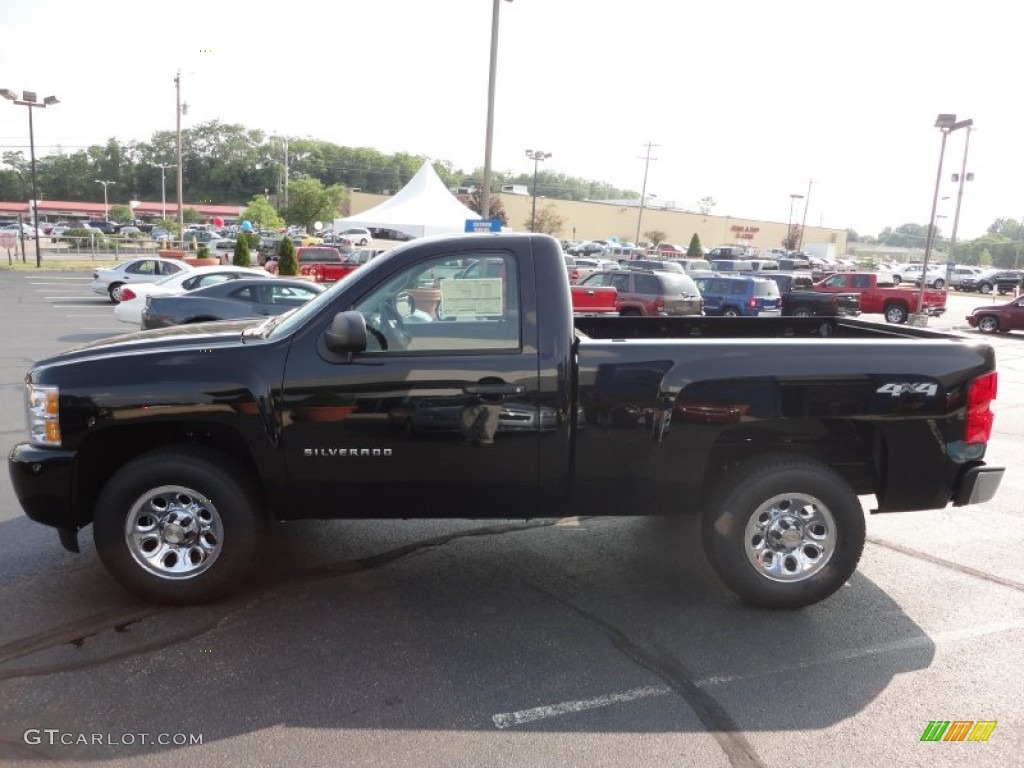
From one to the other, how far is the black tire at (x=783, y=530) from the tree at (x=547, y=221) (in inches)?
2767

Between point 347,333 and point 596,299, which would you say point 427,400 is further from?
point 596,299

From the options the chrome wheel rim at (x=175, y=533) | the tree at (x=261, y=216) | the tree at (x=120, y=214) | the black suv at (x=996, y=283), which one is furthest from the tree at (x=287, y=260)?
the tree at (x=120, y=214)

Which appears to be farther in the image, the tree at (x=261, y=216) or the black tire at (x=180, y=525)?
the tree at (x=261, y=216)

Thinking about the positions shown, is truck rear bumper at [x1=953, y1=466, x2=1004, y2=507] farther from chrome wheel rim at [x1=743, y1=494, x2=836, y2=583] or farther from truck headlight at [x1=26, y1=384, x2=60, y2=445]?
truck headlight at [x1=26, y1=384, x2=60, y2=445]

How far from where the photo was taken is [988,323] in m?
24.6

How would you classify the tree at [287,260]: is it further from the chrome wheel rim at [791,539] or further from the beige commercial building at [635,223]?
the beige commercial building at [635,223]

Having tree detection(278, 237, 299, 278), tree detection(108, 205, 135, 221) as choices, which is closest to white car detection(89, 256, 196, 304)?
tree detection(278, 237, 299, 278)

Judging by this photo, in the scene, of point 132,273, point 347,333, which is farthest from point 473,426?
point 132,273

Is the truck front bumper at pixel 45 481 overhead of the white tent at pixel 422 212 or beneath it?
beneath

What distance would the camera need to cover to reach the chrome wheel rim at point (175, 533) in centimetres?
414

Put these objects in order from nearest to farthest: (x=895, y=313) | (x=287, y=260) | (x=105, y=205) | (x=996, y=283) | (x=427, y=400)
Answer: (x=427, y=400), (x=895, y=313), (x=287, y=260), (x=996, y=283), (x=105, y=205)

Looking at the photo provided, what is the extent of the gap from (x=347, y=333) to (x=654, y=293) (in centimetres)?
1733

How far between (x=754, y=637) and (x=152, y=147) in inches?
6223

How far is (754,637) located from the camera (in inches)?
160
